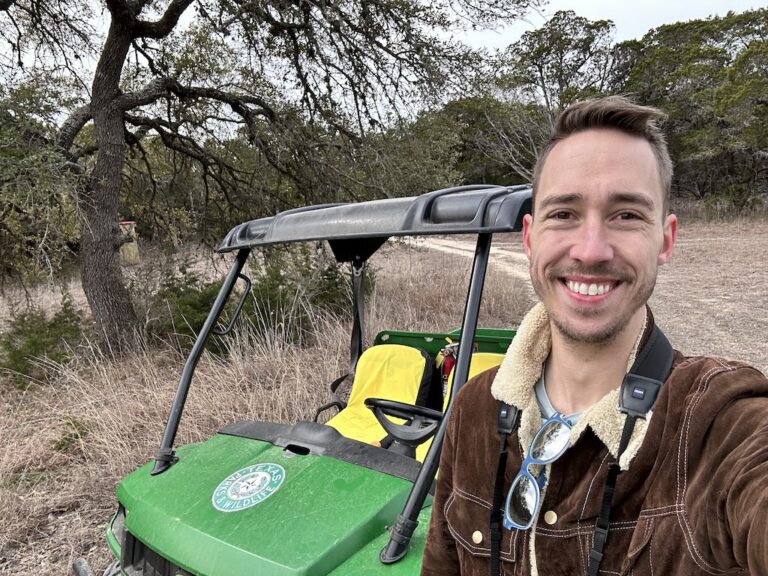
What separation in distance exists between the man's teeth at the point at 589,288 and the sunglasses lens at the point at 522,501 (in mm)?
367

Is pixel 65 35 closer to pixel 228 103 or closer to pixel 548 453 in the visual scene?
pixel 228 103

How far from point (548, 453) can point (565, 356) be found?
7.7 inches

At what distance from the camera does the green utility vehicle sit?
1654mm

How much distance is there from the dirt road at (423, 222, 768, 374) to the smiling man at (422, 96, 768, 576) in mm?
4545

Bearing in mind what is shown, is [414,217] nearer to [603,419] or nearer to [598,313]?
[598,313]

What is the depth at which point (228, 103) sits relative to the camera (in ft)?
24.3

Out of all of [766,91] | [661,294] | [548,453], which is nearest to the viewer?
[548,453]

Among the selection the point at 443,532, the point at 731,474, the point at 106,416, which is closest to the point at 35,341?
the point at 106,416

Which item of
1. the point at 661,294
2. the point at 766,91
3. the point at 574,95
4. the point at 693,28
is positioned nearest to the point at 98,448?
the point at 661,294

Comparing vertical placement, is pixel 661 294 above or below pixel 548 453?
below

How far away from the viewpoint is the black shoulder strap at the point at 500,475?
109cm

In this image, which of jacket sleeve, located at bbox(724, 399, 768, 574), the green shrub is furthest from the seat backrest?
the green shrub

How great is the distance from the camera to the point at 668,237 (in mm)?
1108

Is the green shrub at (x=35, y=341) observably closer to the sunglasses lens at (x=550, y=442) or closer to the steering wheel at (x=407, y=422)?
the steering wheel at (x=407, y=422)
